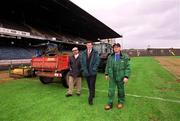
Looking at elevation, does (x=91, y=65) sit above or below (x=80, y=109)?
above

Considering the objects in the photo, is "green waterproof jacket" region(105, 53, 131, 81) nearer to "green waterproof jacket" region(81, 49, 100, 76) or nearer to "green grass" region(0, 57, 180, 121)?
"green waterproof jacket" region(81, 49, 100, 76)

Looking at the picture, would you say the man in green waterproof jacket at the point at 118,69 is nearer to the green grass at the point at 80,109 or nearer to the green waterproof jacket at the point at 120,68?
the green waterproof jacket at the point at 120,68

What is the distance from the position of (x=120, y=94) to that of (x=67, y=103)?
1785 mm

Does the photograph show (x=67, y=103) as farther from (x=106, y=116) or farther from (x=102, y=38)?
(x=102, y=38)

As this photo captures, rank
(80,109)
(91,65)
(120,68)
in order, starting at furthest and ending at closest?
(91,65) < (80,109) < (120,68)

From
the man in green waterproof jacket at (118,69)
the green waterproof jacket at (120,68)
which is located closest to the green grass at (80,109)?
the man in green waterproof jacket at (118,69)

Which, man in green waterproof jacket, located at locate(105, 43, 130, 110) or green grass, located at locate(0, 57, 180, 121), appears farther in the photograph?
man in green waterproof jacket, located at locate(105, 43, 130, 110)

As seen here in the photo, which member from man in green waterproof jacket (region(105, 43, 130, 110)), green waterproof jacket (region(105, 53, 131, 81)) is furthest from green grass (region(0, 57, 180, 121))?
green waterproof jacket (region(105, 53, 131, 81))

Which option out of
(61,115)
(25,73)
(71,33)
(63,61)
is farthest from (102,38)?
(61,115)

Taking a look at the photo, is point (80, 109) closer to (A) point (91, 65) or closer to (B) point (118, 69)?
(A) point (91, 65)

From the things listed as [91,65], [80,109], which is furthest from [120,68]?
[80,109]

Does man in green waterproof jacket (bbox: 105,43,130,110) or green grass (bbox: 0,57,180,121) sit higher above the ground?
man in green waterproof jacket (bbox: 105,43,130,110)

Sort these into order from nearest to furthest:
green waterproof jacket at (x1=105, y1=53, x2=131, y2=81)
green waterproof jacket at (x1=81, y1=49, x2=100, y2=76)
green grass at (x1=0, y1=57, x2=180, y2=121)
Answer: green grass at (x1=0, y1=57, x2=180, y2=121)
green waterproof jacket at (x1=105, y1=53, x2=131, y2=81)
green waterproof jacket at (x1=81, y1=49, x2=100, y2=76)

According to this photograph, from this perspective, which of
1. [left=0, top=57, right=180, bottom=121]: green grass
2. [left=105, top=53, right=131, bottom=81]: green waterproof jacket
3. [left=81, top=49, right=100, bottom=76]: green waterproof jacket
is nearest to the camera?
[left=0, top=57, right=180, bottom=121]: green grass
